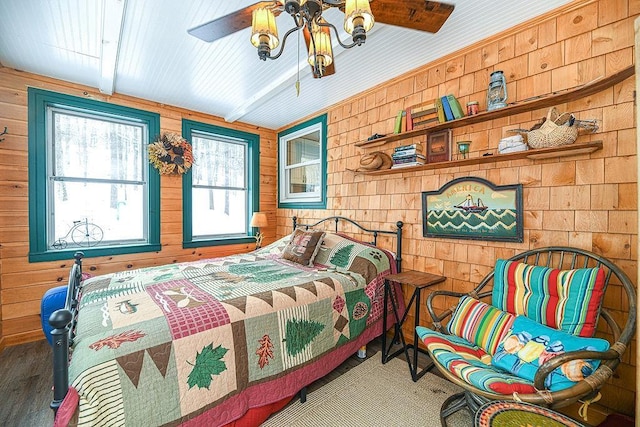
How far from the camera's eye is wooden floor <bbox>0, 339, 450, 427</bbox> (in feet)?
5.60

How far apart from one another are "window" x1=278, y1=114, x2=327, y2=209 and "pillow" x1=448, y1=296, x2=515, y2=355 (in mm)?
2131

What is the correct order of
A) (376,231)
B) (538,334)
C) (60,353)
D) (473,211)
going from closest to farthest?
(60,353)
(538,334)
(473,211)
(376,231)

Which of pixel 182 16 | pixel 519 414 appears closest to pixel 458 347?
pixel 519 414

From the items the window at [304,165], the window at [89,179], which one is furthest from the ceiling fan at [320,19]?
the window at [89,179]

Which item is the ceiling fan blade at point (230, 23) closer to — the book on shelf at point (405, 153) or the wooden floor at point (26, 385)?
the book on shelf at point (405, 153)

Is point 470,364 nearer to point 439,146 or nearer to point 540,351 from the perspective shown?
point 540,351

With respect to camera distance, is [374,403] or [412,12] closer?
[412,12]

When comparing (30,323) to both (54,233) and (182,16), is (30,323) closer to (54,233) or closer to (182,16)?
(54,233)

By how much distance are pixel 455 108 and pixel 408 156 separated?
53cm

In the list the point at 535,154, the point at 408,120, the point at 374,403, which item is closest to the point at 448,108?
the point at 408,120

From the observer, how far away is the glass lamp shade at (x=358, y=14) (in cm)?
114

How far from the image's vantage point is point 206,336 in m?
1.42

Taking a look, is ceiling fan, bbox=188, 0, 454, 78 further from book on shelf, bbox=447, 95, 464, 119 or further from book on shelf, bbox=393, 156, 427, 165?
book on shelf, bbox=393, 156, 427, 165

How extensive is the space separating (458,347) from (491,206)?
109cm
